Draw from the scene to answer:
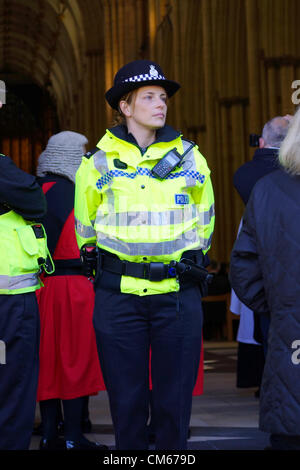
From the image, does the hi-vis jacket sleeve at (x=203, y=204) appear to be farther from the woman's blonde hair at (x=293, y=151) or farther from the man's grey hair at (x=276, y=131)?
the man's grey hair at (x=276, y=131)

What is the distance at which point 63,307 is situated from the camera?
14.5ft

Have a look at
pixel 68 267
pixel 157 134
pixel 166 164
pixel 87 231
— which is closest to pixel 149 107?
pixel 157 134

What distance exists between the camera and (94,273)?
3258mm

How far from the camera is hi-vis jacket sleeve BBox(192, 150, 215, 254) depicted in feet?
10.5

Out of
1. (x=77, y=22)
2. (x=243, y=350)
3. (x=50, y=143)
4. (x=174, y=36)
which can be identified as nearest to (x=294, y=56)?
(x=174, y=36)

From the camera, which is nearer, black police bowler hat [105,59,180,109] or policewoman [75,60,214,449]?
policewoman [75,60,214,449]

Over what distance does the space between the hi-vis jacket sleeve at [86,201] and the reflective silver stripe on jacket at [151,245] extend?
0.16 meters

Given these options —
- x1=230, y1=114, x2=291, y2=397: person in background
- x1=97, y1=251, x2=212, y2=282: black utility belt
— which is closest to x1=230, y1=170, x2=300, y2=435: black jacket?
x1=97, y1=251, x2=212, y2=282: black utility belt

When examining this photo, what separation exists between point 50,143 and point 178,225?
1.62 metres

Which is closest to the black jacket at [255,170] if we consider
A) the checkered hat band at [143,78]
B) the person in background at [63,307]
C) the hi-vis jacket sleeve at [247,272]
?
the person in background at [63,307]

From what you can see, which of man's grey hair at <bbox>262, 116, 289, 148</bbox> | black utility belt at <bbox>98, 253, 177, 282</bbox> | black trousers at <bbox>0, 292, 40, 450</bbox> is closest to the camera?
black utility belt at <bbox>98, 253, 177, 282</bbox>

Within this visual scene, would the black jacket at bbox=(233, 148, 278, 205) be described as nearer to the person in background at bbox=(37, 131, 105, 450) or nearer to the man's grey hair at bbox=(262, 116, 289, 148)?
the man's grey hair at bbox=(262, 116, 289, 148)

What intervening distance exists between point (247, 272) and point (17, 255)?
1222 mm

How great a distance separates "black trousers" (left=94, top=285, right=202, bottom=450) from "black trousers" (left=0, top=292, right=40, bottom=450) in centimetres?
54
